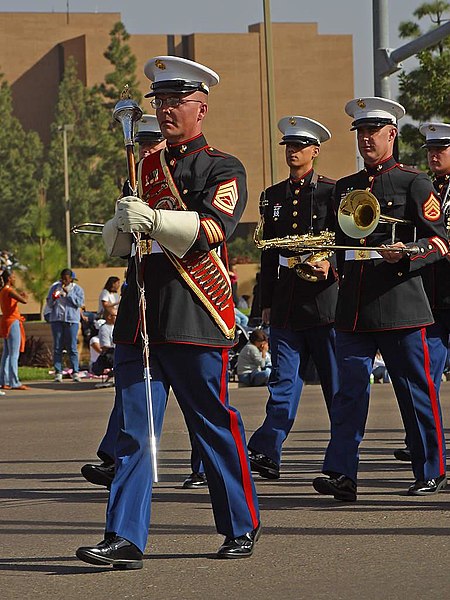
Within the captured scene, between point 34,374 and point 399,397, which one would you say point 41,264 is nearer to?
point 34,374

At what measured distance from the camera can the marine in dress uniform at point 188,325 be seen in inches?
246

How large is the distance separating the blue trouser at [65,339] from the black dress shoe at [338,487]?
13292mm

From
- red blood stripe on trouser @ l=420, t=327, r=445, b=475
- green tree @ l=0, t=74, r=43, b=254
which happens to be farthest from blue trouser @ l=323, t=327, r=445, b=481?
green tree @ l=0, t=74, r=43, b=254

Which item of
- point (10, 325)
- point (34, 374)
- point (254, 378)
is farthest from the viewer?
point (34, 374)

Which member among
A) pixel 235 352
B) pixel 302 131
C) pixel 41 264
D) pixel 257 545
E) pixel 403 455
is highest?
pixel 41 264

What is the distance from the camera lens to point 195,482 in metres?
8.76

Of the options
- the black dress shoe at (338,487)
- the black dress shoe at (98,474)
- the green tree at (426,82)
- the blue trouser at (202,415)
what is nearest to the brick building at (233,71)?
the green tree at (426,82)

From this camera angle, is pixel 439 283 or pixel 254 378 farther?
pixel 254 378

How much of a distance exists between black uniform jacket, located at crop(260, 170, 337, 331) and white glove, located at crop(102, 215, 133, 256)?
9.47 ft

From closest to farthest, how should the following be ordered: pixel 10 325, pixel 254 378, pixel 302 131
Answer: pixel 302 131 < pixel 254 378 < pixel 10 325

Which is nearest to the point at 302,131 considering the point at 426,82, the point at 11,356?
the point at 11,356

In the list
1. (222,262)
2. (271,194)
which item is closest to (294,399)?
(271,194)

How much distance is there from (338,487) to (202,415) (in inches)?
72.0

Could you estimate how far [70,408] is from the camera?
1589 centimetres
